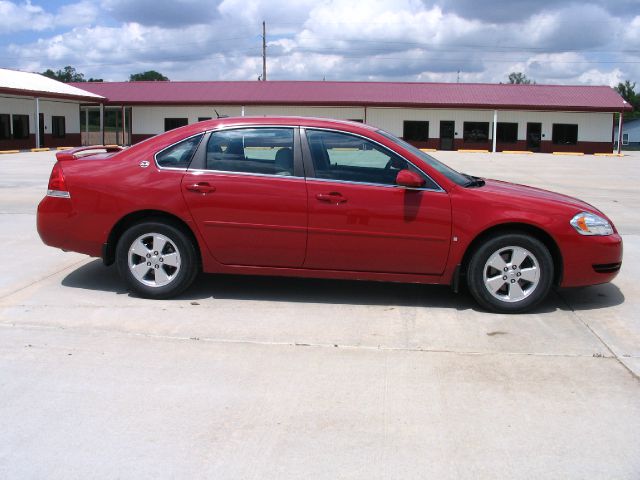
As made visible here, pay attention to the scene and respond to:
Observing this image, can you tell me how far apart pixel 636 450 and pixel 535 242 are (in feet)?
8.56

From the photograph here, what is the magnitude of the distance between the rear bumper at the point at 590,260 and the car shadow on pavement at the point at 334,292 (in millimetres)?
390

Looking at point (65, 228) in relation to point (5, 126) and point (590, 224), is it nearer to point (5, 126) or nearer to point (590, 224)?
point (590, 224)

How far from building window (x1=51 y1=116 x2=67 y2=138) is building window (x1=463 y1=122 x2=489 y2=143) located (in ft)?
93.2

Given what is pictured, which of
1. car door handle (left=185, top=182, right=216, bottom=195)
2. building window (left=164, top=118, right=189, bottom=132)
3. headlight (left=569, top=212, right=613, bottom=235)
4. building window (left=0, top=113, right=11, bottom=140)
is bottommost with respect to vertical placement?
headlight (left=569, top=212, right=613, bottom=235)

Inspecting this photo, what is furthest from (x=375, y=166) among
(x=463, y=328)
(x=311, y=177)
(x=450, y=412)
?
(x=450, y=412)

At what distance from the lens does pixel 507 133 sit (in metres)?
51.0

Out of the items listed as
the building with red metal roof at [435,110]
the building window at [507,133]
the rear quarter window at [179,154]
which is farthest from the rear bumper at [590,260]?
the building window at [507,133]

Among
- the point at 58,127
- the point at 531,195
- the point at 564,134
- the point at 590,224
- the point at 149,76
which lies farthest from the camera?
the point at 149,76

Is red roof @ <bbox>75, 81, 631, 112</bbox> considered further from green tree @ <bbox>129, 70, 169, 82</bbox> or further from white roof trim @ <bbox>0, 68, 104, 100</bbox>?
green tree @ <bbox>129, 70, 169, 82</bbox>

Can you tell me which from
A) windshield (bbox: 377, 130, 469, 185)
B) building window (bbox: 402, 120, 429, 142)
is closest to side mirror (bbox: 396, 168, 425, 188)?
windshield (bbox: 377, 130, 469, 185)

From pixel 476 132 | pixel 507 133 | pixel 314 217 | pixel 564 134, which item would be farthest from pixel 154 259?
pixel 564 134

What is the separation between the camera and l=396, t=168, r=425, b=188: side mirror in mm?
5926

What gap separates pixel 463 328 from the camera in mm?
5750

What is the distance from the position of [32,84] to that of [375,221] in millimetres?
41757
